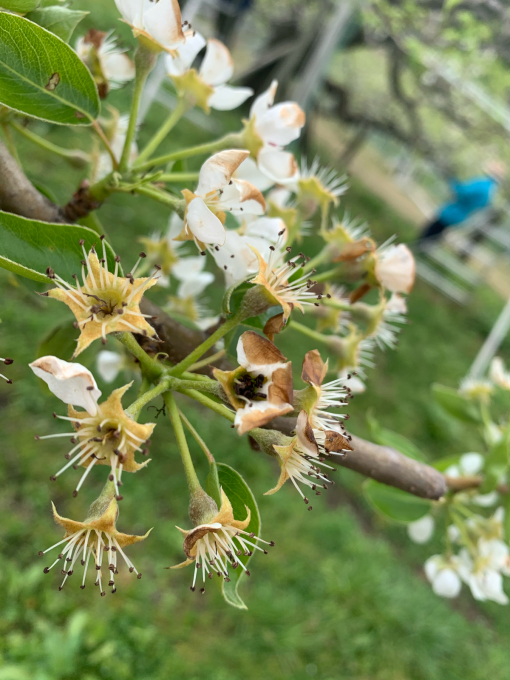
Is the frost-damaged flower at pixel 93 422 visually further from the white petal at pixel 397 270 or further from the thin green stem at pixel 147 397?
the white petal at pixel 397 270

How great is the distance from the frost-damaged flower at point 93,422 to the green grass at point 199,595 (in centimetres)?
122

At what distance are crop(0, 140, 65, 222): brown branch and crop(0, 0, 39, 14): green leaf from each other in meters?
0.14

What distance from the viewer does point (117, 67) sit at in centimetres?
75

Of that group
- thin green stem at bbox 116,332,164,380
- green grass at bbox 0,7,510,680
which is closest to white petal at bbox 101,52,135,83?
thin green stem at bbox 116,332,164,380

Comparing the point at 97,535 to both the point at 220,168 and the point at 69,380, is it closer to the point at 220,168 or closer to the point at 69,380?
the point at 69,380

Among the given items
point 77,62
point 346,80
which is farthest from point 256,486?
point 346,80

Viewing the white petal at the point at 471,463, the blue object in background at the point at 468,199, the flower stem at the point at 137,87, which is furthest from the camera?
the blue object in background at the point at 468,199

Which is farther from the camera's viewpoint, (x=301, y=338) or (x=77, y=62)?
(x=301, y=338)

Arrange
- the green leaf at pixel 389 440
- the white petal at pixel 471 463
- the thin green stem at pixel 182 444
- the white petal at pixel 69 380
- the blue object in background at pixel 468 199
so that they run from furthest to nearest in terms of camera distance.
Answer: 1. the blue object in background at pixel 468 199
2. the white petal at pixel 471 463
3. the green leaf at pixel 389 440
4. the thin green stem at pixel 182 444
5. the white petal at pixel 69 380

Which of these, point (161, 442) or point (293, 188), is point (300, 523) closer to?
point (161, 442)

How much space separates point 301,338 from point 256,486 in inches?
51.9

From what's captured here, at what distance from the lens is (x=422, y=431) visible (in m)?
4.09

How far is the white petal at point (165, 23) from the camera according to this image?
1.84 ft

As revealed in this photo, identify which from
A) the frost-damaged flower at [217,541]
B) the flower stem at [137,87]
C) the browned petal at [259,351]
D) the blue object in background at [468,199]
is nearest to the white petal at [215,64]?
the flower stem at [137,87]
